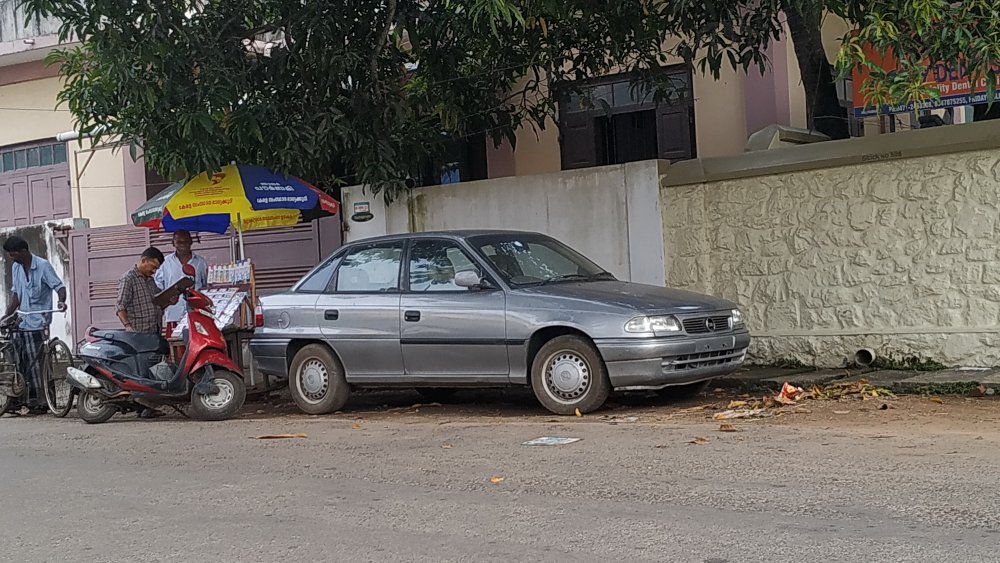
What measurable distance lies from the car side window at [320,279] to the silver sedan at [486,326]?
0.01 meters

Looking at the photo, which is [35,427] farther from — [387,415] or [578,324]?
[578,324]

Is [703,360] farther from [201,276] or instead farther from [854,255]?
[201,276]

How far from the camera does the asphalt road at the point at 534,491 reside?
16.5ft

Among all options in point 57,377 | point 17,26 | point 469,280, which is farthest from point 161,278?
point 17,26

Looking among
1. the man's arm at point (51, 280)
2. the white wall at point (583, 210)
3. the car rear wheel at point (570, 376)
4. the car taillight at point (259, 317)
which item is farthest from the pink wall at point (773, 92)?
the man's arm at point (51, 280)

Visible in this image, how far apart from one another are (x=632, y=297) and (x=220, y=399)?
3.98 m

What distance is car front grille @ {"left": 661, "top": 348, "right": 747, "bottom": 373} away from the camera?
8766 millimetres

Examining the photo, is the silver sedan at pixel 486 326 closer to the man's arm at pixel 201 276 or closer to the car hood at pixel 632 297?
the car hood at pixel 632 297

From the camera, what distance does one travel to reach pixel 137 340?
1041 cm

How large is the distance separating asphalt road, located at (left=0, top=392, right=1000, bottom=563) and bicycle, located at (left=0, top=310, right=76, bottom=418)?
2.26m

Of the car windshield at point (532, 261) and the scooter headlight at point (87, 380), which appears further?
the scooter headlight at point (87, 380)

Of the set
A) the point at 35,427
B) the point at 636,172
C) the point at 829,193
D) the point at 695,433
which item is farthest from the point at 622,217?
the point at 35,427

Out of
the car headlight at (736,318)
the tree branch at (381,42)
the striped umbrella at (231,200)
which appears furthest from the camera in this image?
the striped umbrella at (231,200)

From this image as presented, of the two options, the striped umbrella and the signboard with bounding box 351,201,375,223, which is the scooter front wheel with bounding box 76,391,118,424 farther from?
the signboard with bounding box 351,201,375,223
